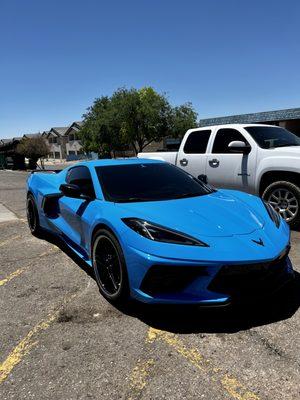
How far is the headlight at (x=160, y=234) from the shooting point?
321 centimetres

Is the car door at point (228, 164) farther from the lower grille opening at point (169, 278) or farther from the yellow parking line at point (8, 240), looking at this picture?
the lower grille opening at point (169, 278)

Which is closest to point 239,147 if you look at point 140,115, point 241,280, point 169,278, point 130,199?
point 130,199

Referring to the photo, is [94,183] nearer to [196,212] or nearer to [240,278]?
[196,212]

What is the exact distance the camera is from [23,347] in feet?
10.3

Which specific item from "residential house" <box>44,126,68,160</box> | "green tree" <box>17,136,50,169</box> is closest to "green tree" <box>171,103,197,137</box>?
"green tree" <box>17,136,50,169</box>

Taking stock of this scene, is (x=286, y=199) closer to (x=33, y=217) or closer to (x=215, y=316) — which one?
(x=215, y=316)

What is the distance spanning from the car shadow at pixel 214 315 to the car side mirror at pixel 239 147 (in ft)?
11.9

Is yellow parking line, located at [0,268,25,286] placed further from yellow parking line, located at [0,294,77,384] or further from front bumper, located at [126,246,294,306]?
front bumper, located at [126,246,294,306]

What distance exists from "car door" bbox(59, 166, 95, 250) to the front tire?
1.66 feet

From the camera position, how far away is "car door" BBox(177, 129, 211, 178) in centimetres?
800

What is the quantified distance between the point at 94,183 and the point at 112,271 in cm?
121

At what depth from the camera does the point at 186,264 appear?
10.1 feet

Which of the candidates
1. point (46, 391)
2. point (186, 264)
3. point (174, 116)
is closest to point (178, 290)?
point (186, 264)

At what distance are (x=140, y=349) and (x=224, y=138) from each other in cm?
550
